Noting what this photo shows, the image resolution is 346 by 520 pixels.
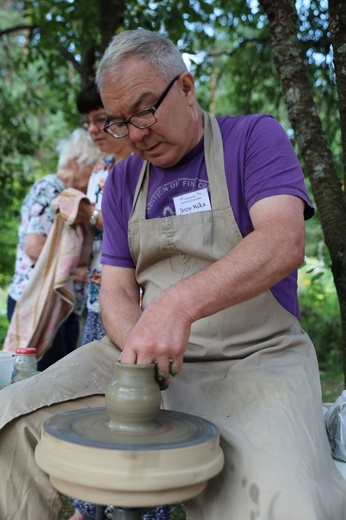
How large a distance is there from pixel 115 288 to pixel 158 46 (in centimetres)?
90

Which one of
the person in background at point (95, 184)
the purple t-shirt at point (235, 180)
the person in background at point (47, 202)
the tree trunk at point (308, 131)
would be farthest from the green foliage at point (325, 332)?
the purple t-shirt at point (235, 180)

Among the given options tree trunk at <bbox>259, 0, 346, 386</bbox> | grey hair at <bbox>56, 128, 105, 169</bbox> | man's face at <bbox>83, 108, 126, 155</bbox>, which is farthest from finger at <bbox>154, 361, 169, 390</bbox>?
grey hair at <bbox>56, 128, 105, 169</bbox>

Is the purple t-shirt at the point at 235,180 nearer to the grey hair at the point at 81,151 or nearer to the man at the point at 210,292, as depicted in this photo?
the man at the point at 210,292

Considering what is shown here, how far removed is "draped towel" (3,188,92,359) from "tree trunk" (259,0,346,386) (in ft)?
4.51

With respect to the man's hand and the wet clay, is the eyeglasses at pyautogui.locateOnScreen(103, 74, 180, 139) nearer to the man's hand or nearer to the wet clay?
the man's hand

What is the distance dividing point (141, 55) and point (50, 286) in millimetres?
1898

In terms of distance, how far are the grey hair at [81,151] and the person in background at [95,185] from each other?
171 millimetres

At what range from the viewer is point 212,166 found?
84.1 inches

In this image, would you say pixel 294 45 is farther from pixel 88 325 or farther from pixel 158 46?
pixel 88 325

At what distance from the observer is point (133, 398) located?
1549 millimetres

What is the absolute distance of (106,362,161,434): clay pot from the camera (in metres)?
1.55

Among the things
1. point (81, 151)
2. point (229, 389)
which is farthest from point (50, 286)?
point (229, 389)

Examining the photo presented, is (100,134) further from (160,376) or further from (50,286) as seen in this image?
(160,376)

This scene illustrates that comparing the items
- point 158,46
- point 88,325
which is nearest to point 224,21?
point 88,325
